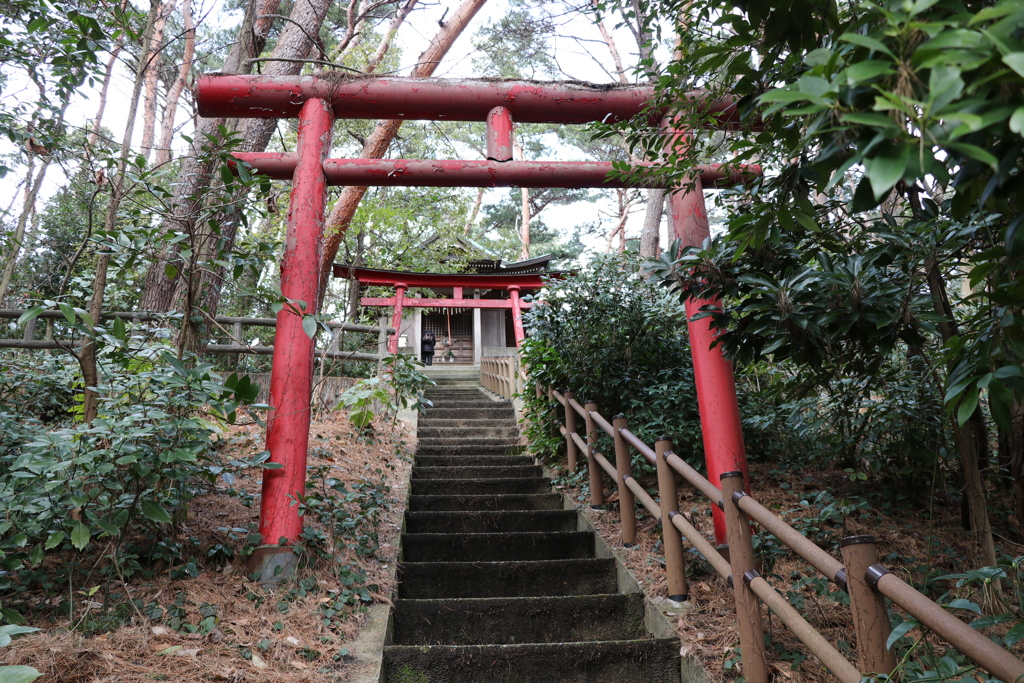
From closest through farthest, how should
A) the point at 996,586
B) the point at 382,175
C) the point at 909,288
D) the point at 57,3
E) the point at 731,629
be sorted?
the point at 996,586
the point at 909,288
the point at 731,629
the point at 57,3
the point at 382,175

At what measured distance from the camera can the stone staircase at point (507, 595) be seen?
271 cm

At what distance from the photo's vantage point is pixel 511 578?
3.64m

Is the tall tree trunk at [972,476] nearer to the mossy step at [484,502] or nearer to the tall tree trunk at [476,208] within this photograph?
the mossy step at [484,502]

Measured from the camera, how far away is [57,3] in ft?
10.0

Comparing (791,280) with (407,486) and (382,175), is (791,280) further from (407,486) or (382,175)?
(407,486)

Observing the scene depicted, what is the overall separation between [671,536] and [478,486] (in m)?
2.51

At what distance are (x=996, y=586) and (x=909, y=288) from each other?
1.13 m

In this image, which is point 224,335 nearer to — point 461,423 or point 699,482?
point 461,423

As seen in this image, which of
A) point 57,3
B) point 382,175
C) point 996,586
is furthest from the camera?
point 382,175

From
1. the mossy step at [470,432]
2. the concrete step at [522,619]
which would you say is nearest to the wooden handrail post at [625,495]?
the concrete step at [522,619]

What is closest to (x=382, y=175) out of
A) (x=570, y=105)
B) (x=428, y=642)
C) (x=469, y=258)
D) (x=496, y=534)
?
(x=570, y=105)

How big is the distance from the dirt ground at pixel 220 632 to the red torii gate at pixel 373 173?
306 millimetres

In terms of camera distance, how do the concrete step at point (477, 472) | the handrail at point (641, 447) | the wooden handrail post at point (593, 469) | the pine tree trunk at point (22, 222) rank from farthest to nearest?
the concrete step at point (477, 472) → the wooden handrail post at point (593, 469) → the pine tree trunk at point (22, 222) → the handrail at point (641, 447)

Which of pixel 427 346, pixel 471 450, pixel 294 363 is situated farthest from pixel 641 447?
pixel 427 346
